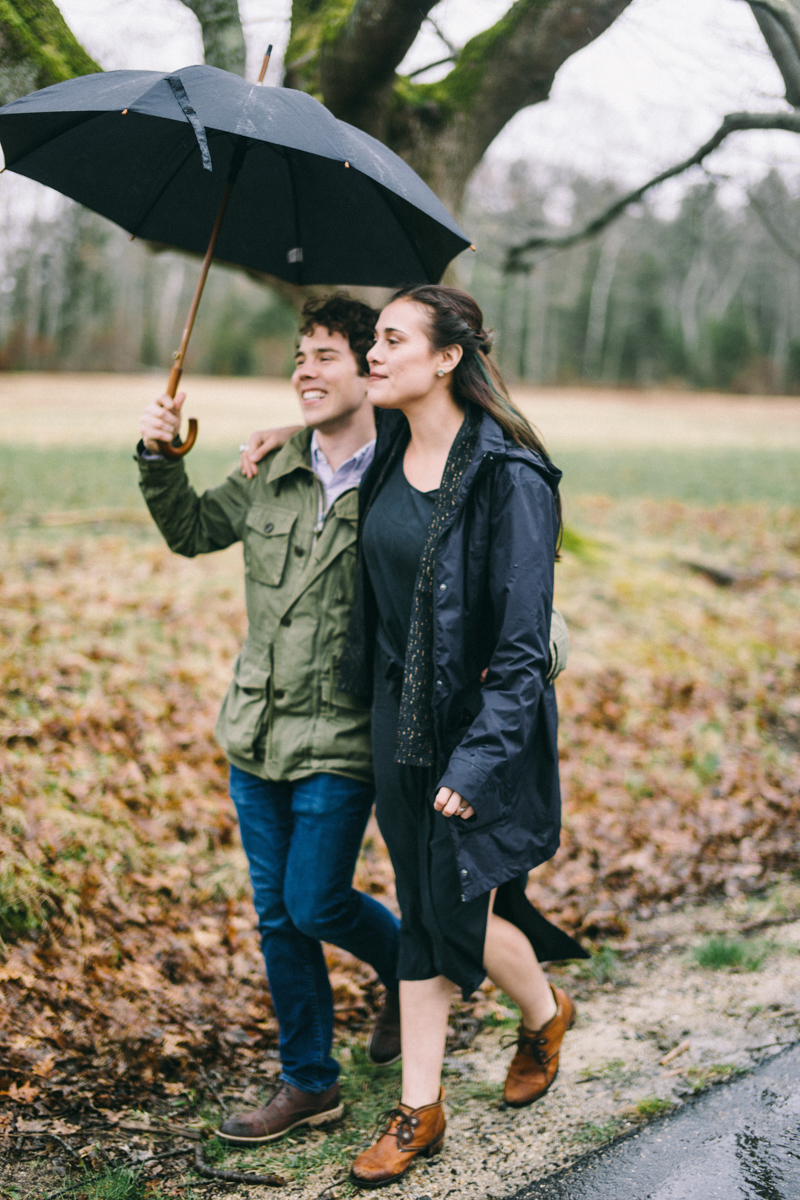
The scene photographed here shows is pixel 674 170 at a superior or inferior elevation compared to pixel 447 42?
inferior

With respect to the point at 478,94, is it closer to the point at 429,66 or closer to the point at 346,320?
the point at 429,66

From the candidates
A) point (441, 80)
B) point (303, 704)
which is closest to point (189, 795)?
point (303, 704)

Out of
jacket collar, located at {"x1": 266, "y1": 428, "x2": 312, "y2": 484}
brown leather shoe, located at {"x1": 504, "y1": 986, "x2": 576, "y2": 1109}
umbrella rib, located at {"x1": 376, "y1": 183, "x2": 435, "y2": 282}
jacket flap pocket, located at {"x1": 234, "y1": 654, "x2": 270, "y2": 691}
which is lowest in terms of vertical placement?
brown leather shoe, located at {"x1": 504, "y1": 986, "x2": 576, "y2": 1109}

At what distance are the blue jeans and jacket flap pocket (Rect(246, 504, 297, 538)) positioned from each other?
2.52ft

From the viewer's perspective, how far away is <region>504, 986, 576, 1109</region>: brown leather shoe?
3.06m

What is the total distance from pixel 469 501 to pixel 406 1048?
1.61 m

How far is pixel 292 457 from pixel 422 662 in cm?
85

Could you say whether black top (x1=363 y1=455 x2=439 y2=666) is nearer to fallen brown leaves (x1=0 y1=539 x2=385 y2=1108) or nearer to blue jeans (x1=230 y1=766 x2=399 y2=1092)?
blue jeans (x1=230 y1=766 x2=399 y2=1092)

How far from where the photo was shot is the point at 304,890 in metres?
2.91

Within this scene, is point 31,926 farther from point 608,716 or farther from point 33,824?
point 608,716

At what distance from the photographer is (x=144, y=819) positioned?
468 centimetres

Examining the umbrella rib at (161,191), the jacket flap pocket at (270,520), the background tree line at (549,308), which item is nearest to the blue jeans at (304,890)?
the jacket flap pocket at (270,520)

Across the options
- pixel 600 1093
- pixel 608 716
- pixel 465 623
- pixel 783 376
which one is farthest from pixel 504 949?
pixel 783 376

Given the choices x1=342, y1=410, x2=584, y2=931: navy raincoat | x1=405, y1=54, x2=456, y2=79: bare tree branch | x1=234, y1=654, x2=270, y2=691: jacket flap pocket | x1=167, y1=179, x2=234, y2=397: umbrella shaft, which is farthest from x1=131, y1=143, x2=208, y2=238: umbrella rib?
x1=405, y1=54, x2=456, y2=79: bare tree branch
